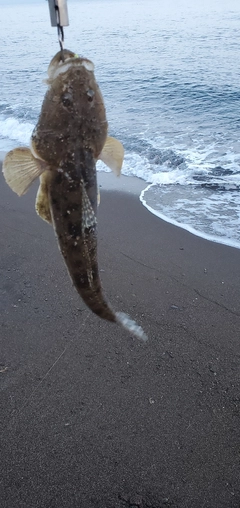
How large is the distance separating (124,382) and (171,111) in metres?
17.2

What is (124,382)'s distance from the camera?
5.59 m

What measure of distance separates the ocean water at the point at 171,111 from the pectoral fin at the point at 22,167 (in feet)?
2.88

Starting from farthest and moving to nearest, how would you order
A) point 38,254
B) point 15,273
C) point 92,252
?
1. point 38,254
2. point 15,273
3. point 92,252

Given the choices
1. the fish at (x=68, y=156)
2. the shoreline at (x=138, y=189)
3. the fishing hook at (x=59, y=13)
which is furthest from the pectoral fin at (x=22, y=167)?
the shoreline at (x=138, y=189)

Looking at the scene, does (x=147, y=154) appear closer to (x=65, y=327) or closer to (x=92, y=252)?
(x=65, y=327)

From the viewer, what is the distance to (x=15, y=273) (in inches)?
302

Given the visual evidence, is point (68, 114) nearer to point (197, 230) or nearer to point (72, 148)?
point (72, 148)

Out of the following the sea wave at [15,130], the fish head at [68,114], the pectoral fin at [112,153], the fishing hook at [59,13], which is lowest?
the sea wave at [15,130]

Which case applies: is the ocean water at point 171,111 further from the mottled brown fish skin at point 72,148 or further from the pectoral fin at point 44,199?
the pectoral fin at point 44,199

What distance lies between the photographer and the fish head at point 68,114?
7.89ft

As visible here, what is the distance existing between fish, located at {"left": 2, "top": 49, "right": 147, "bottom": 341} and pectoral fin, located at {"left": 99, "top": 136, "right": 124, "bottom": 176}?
0.07 m

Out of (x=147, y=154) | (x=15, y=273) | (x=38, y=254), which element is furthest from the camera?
(x=147, y=154)

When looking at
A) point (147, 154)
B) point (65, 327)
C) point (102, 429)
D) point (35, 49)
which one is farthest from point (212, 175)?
point (35, 49)

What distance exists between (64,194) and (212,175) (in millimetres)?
10661
